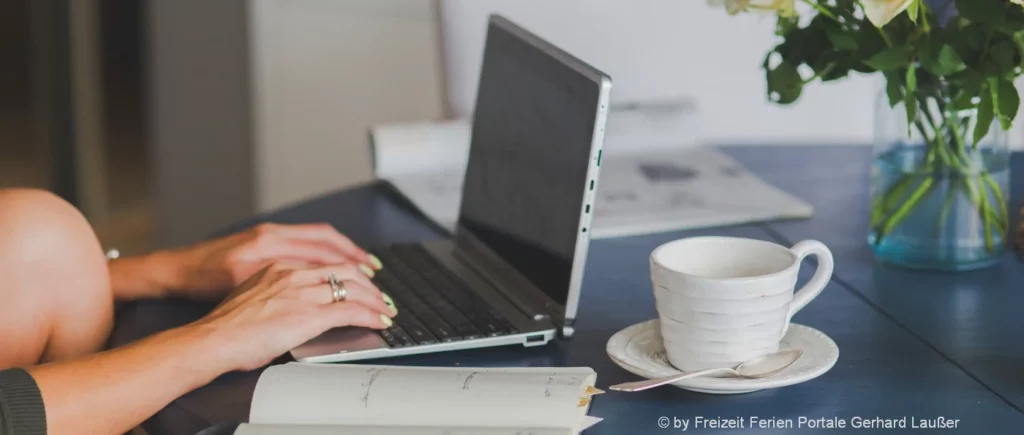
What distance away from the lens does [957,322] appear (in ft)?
3.18

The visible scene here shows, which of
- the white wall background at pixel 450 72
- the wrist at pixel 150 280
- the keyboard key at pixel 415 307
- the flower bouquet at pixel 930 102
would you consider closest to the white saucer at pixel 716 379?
the keyboard key at pixel 415 307

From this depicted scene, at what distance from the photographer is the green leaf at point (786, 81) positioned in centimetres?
109

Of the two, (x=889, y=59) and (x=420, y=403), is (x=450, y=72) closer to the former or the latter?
(x=889, y=59)

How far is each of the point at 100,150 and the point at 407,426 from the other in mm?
2424

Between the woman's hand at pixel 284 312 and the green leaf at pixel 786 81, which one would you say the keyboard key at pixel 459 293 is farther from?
the green leaf at pixel 786 81

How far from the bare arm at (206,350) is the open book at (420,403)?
7 cm

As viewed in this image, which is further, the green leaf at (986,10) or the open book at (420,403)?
the green leaf at (986,10)

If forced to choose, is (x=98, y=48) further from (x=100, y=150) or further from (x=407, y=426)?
(x=407, y=426)

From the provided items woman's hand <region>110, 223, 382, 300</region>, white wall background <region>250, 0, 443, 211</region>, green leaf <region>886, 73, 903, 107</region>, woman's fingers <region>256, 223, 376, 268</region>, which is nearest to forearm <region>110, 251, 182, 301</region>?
woman's hand <region>110, 223, 382, 300</region>

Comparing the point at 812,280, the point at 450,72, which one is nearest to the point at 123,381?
the point at 812,280

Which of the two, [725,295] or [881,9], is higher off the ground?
[881,9]

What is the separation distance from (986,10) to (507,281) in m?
0.47

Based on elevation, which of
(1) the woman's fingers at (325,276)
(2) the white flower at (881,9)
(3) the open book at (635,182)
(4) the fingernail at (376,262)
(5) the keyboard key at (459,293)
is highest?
(2) the white flower at (881,9)

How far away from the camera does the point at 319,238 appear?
Answer: 3.74 ft
